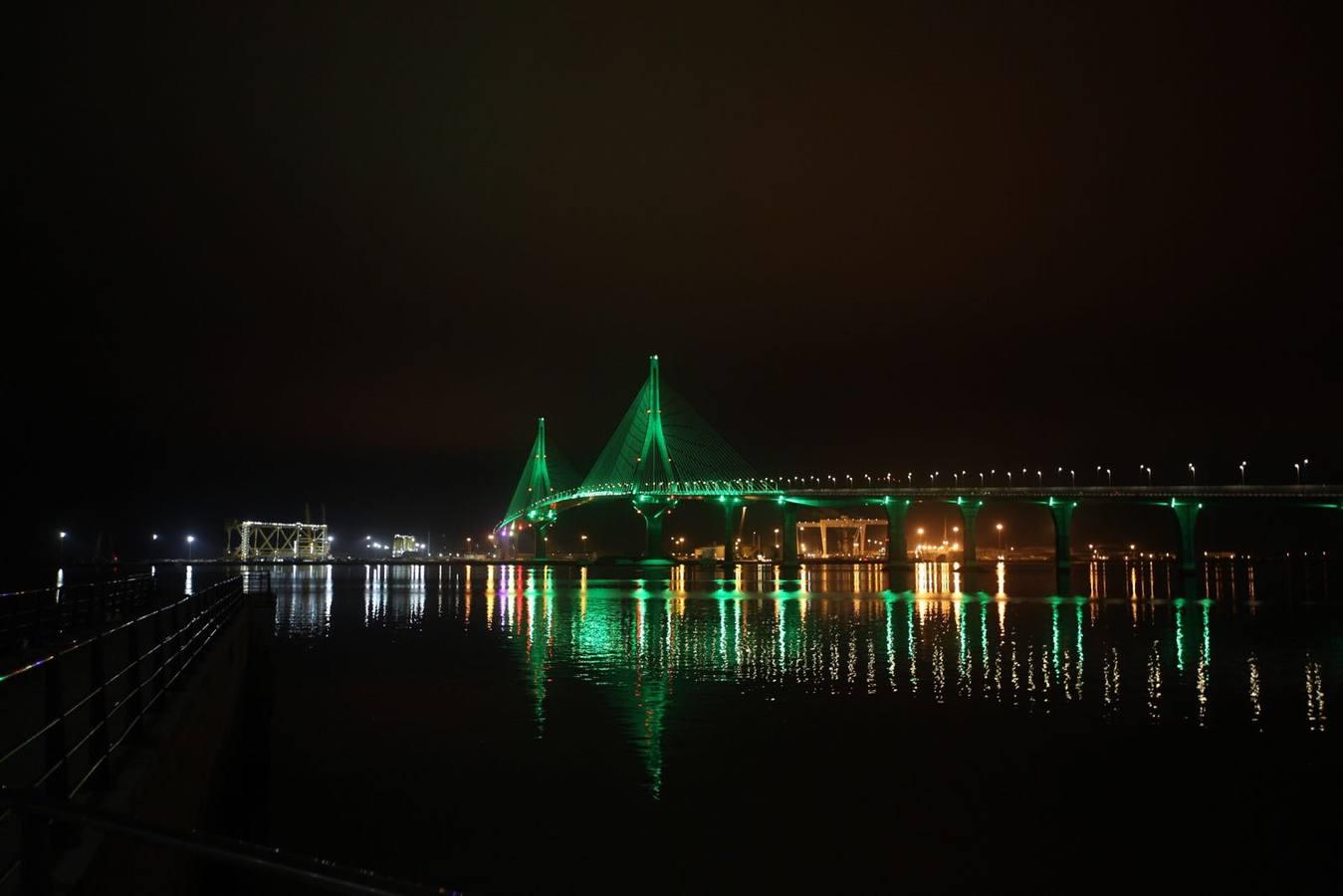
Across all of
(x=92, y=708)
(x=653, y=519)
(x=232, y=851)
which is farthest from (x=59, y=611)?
(x=653, y=519)

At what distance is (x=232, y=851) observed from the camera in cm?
333

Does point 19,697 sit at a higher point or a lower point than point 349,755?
higher

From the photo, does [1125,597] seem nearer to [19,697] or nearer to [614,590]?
[614,590]

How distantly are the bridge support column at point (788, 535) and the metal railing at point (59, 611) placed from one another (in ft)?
364

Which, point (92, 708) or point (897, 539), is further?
point (897, 539)

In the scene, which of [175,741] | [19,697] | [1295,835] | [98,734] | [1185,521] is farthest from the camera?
[1185,521]

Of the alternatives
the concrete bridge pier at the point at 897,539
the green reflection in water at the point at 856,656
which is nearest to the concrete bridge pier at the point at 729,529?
the concrete bridge pier at the point at 897,539

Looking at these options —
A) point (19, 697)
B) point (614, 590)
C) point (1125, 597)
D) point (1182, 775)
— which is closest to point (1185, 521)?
point (1125, 597)

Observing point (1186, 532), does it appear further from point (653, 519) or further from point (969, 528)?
point (653, 519)

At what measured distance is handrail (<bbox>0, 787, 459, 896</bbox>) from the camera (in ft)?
10.6

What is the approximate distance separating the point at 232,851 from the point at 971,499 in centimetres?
13139

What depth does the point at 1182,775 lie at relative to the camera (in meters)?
17.2

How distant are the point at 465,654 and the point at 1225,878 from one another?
25886mm

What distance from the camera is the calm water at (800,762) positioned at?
13.2 meters
